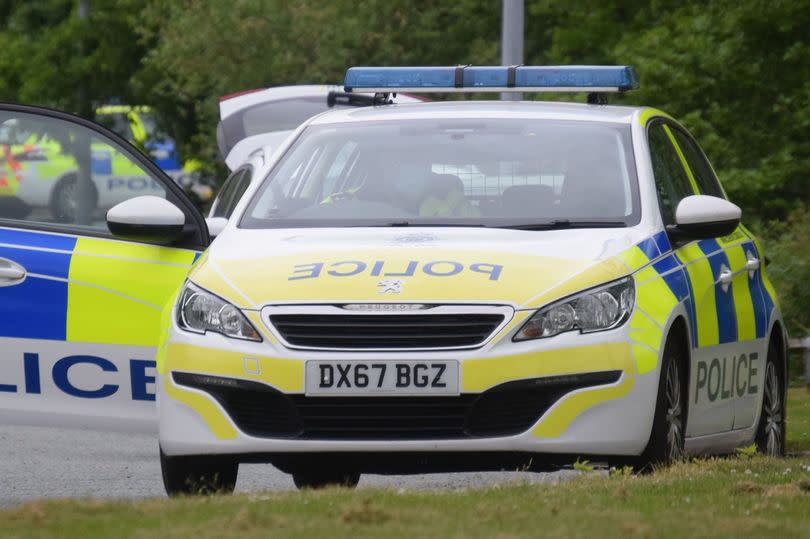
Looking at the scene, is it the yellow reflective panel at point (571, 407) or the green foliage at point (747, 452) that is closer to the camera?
the yellow reflective panel at point (571, 407)

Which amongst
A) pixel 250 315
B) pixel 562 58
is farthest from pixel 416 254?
pixel 562 58

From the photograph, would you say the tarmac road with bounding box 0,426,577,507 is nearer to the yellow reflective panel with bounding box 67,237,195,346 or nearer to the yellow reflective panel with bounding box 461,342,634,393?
the yellow reflective panel with bounding box 67,237,195,346

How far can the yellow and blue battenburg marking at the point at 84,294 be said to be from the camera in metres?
8.16

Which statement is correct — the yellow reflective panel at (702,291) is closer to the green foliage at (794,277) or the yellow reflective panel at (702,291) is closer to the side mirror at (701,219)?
the side mirror at (701,219)

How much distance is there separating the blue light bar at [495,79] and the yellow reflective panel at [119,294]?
60.5 inches

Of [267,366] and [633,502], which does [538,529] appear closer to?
Result: [633,502]

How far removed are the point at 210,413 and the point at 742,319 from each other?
Result: 256 centimetres

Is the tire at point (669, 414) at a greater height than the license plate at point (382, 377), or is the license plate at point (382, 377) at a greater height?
the license plate at point (382, 377)

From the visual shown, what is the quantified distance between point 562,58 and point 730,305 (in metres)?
17.1

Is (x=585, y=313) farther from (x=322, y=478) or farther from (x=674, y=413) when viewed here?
(x=322, y=478)

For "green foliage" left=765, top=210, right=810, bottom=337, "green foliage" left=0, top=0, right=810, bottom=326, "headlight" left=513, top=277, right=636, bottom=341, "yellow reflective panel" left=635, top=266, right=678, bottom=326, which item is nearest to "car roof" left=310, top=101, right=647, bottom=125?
"yellow reflective panel" left=635, top=266, right=678, bottom=326

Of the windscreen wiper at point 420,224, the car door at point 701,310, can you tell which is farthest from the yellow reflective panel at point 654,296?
the windscreen wiper at point 420,224

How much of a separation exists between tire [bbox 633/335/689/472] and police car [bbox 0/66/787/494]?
14 mm

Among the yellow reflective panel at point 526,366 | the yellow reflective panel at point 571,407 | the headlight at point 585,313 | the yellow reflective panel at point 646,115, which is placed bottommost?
the yellow reflective panel at point 571,407
